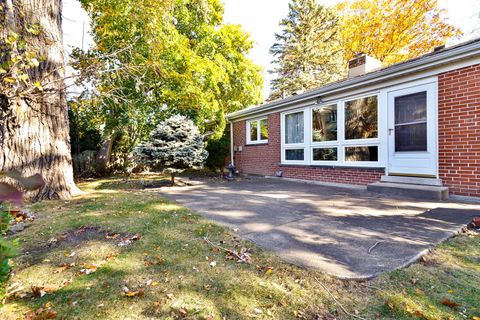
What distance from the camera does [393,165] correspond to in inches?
233

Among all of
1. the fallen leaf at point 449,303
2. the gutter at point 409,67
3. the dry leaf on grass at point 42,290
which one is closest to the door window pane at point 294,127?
the gutter at point 409,67

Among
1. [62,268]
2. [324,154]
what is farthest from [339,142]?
[62,268]

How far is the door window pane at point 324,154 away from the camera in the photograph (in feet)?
24.2

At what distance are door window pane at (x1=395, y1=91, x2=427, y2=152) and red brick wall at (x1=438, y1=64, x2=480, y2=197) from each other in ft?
1.01

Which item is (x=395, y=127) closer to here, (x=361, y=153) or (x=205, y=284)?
(x=361, y=153)

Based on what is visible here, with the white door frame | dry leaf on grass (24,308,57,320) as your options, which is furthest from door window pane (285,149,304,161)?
dry leaf on grass (24,308,57,320)

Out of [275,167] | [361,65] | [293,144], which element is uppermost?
[361,65]

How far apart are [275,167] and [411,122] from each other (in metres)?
4.70

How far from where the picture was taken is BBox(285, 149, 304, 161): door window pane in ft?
27.7

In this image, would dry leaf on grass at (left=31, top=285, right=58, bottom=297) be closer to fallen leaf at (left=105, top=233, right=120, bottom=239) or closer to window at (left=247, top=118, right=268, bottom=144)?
fallen leaf at (left=105, top=233, right=120, bottom=239)

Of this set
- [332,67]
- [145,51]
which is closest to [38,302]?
[145,51]

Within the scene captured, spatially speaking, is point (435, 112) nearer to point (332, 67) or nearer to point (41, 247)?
point (41, 247)

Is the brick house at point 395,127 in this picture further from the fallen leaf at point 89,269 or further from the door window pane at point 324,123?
the fallen leaf at point 89,269

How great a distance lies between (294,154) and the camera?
28.6ft
